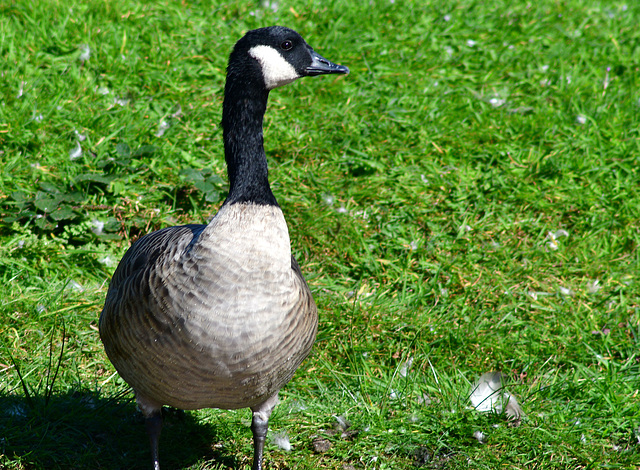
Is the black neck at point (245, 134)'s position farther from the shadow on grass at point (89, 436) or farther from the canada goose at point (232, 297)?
the shadow on grass at point (89, 436)

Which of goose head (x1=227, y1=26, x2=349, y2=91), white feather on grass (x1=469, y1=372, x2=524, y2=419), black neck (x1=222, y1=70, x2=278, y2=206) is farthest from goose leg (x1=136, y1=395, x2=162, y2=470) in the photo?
white feather on grass (x1=469, y1=372, x2=524, y2=419)

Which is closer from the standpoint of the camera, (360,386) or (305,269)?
(360,386)

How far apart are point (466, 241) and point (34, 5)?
161 inches

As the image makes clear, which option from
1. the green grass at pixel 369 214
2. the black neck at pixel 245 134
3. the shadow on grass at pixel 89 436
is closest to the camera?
the black neck at pixel 245 134

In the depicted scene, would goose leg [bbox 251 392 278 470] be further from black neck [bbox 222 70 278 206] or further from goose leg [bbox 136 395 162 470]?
black neck [bbox 222 70 278 206]

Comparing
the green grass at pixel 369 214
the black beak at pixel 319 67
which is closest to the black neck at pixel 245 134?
the black beak at pixel 319 67

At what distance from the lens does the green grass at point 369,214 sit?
3.56 metres

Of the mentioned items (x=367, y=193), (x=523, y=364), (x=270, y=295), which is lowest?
(x=523, y=364)

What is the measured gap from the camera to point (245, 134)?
2.92 m

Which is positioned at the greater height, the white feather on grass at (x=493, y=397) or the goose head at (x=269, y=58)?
the goose head at (x=269, y=58)

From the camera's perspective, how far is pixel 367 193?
196 inches

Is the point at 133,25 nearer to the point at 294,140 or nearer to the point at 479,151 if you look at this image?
the point at 294,140

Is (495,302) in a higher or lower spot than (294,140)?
lower

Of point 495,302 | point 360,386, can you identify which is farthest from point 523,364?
point 360,386
